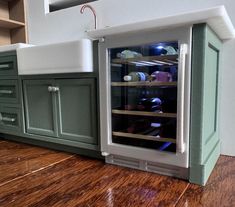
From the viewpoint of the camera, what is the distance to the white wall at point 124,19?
1376mm

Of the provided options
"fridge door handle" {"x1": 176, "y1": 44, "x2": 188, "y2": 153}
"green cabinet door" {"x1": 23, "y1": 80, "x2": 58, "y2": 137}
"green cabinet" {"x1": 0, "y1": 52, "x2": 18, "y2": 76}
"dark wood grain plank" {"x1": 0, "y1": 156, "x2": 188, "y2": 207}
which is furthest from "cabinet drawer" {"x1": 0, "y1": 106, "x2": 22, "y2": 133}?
"fridge door handle" {"x1": 176, "y1": 44, "x2": 188, "y2": 153}

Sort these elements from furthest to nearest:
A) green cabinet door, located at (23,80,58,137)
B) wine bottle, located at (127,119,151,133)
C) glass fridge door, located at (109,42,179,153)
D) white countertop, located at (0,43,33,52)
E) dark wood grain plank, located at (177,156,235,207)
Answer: white countertop, located at (0,43,33,52) < green cabinet door, located at (23,80,58,137) < wine bottle, located at (127,119,151,133) < glass fridge door, located at (109,42,179,153) < dark wood grain plank, located at (177,156,235,207)

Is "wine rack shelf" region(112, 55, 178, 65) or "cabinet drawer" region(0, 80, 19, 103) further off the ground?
"wine rack shelf" region(112, 55, 178, 65)

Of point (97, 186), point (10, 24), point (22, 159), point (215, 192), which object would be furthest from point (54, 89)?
point (10, 24)

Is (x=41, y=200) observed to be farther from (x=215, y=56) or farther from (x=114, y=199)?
(x=215, y=56)

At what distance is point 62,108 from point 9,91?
2.07ft

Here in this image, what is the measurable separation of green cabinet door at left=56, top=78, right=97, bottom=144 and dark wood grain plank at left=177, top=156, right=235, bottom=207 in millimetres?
637

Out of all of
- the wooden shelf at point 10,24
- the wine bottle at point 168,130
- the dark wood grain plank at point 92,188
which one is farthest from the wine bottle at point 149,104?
the wooden shelf at point 10,24

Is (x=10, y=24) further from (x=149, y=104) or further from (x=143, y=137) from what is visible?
(x=143, y=137)

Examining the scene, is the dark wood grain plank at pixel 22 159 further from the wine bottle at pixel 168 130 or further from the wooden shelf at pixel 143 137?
the wine bottle at pixel 168 130

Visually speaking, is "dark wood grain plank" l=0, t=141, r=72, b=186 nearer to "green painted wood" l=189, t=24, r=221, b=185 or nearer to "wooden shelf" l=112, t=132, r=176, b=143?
"wooden shelf" l=112, t=132, r=176, b=143

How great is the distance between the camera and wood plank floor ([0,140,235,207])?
0.90 m

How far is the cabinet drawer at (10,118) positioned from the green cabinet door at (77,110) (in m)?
0.49

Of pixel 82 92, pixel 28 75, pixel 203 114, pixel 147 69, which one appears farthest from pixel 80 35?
pixel 203 114
